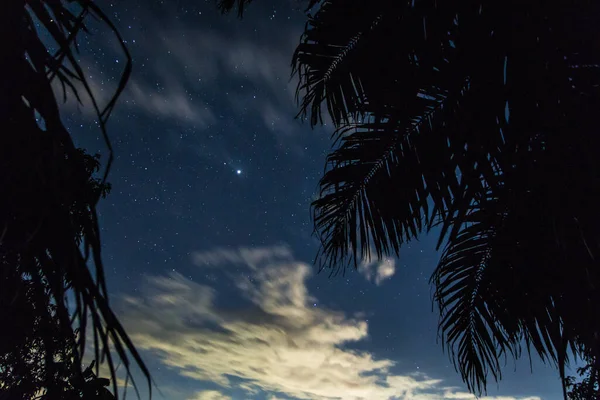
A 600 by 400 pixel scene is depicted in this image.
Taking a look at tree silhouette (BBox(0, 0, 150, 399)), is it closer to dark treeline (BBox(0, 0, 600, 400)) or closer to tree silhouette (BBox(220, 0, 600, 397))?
dark treeline (BBox(0, 0, 600, 400))

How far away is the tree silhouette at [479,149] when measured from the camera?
1.64m

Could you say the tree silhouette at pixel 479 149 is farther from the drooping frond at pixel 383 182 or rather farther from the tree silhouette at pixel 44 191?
the tree silhouette at pixel 44 191

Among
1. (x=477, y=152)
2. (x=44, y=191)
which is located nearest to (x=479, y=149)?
(x=477, y=152)

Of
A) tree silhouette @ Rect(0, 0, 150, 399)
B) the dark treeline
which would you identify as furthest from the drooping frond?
tree silhouette @ Rect(0, 0, 150, 399)

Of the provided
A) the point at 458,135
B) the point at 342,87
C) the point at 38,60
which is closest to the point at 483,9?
the point at 458,135

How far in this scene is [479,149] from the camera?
1.80 m

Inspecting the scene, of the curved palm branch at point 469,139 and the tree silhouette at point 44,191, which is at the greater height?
the curved palm branch at point 469,139

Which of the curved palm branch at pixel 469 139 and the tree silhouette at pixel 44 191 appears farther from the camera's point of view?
the curved palm branch at pixel 469 139

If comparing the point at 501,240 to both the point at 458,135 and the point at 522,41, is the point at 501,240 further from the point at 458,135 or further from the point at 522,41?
the point at 522,41

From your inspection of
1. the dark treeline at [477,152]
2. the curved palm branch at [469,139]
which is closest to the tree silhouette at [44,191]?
the dark treeline at [477,152]

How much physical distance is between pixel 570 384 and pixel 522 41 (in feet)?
20.0

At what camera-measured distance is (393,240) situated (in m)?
2.44

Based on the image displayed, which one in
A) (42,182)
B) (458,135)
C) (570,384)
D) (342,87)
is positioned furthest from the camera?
(570,384)

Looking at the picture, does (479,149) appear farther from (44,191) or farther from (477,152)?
(44,191)
